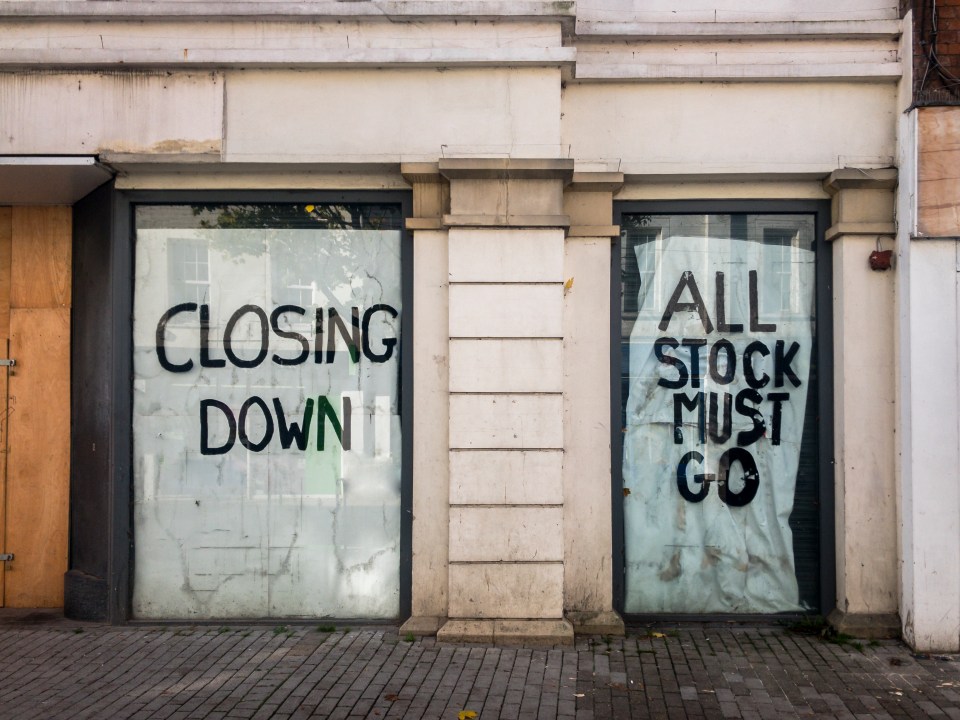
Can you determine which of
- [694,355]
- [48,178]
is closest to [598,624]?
[694,355]

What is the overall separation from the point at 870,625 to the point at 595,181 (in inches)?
145

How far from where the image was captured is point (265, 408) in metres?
6.19

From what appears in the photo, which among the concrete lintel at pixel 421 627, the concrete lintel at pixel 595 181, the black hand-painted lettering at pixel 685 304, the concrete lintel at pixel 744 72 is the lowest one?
the concrete lintel at pixel 421 627

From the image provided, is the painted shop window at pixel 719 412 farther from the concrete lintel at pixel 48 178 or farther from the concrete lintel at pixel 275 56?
the concrete lintel at pixel 48 178

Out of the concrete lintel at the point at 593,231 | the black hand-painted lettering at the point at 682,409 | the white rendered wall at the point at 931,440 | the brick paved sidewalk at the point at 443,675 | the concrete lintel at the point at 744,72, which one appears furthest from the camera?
the black hand-painted lettering at the point at 682,409

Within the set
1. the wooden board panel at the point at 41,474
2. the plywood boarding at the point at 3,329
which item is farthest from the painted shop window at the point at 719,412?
the plywood boarding at the point at 3,329

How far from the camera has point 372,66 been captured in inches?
229

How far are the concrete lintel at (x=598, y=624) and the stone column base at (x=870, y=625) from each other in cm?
155

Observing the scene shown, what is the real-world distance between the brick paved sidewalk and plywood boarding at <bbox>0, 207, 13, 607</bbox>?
2.71 ft

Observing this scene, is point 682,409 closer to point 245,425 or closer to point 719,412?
point 719,412

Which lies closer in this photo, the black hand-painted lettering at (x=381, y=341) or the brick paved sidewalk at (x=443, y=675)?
the brick paved sidewalk at (x=443, y=675)

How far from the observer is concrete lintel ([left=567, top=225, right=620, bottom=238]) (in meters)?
5.98

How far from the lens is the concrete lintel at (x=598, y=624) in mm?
5828

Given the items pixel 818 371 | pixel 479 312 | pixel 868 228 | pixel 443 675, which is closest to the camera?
pixel 443 675
